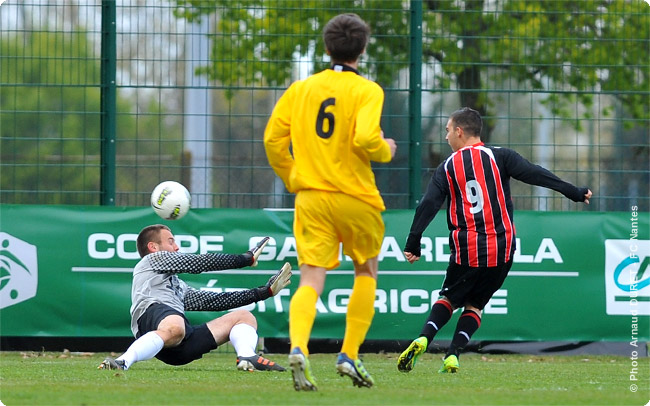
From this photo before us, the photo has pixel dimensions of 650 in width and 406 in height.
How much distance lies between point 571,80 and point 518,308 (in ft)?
10.8

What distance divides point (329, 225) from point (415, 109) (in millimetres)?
4994

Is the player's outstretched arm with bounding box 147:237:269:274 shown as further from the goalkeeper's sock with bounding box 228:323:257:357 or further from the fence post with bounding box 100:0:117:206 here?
the fence post with bounding box 100:0:117:206

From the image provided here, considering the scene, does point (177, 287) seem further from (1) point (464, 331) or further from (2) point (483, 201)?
(2) point (483, 201)

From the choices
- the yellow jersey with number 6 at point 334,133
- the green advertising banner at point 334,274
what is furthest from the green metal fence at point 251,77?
the yellow jersey with number 6 at point 334,133

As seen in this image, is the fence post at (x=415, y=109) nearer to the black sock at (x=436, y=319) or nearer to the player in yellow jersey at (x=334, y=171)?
the black sock at (x=436, y=319)

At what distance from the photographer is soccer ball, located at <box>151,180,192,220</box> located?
825 centimetres

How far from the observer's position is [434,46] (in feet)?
37.1

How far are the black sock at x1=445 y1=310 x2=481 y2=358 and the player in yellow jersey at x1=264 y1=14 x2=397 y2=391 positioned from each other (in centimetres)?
192

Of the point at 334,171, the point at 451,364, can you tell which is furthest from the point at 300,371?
the point at 451,364

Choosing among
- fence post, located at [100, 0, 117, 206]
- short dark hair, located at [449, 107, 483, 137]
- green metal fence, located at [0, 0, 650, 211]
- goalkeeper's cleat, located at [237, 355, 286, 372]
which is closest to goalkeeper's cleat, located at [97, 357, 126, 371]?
goalkeeper's cleat, located at [237, 355, 286, 372]

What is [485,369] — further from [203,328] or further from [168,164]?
[168,164]

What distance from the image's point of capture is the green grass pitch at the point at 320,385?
5.27m

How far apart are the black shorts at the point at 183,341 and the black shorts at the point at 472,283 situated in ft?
5.67

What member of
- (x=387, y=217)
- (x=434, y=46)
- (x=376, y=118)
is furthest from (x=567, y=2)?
(x=376, y=118)
